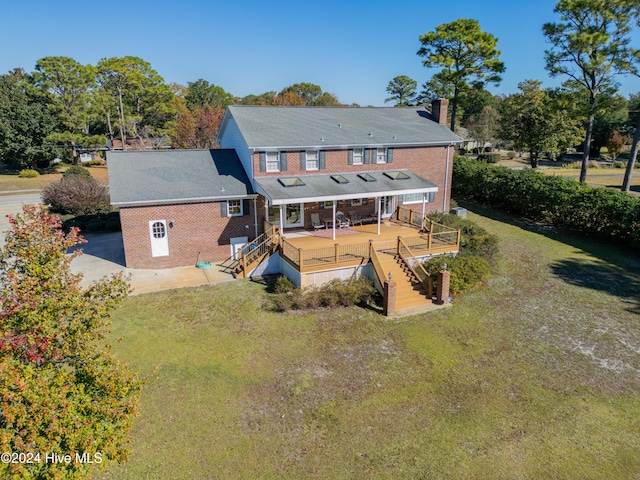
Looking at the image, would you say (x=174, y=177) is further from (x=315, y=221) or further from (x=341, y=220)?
(x=341, y=220)

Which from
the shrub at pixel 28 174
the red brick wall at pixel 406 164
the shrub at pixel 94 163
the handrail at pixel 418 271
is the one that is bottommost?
the handrail at pixel 418 271

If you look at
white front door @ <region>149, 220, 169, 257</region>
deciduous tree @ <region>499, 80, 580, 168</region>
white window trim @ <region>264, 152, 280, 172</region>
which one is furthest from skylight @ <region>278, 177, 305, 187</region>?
deciduous tree @ <region>499, 80, 580, 168</region>

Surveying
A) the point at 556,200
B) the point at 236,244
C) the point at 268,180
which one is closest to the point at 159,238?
the point at 236,244

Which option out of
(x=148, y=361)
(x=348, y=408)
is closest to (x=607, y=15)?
(x=348, y=408)

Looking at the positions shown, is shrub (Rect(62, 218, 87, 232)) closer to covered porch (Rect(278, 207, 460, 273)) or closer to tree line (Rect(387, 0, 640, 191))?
covered porch (Rect(278, 207, 460, 273))

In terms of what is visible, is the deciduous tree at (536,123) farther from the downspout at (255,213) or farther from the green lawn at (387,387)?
the downspout at (255,213)

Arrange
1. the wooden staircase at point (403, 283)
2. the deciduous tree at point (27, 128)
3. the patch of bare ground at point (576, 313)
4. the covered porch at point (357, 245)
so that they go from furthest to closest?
1. the deciduous tree at point (27, 128)
2. the covered porch at point (357, 245)
3. the wooden staircase at point (403, 283)
4. the patch of bare ground at point (576, 313)

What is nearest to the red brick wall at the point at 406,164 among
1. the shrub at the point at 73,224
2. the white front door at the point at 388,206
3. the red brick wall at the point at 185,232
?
the white front door at the point at 388,206
